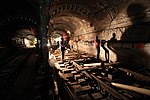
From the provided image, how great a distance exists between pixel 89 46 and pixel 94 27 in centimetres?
240

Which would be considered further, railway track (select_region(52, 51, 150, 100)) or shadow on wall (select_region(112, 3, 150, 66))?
shadow on wall (select_region(112, 3, 150, 66))

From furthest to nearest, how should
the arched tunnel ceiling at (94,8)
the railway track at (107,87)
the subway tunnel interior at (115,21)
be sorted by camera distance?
the arched tunnel ceiling at (94,8) < the subway tunnel interior at (115,21) < the railway track at (107,87)

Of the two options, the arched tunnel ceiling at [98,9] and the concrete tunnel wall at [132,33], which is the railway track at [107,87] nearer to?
the concrete tunnel wall at [132,33]

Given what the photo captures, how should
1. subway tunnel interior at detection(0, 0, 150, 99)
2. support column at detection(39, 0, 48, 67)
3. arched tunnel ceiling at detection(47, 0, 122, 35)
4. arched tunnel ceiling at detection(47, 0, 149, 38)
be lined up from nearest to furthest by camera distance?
subway tunnel interior at detection(0, 0, 150, 99), support column at detection(39, 0, 48, 67), arched tunnel ceiling at detection(47, 0, 149, 38), arched tunnel ceiling at detection(47, 0, 122, 35)

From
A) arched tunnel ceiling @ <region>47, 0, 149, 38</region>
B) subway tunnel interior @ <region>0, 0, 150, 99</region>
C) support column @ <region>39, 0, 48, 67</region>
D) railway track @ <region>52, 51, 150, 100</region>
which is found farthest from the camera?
arched tunnel ceiling @ <region>47, 0, 149, 38</region>

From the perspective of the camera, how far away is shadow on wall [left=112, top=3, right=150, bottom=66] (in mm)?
6516

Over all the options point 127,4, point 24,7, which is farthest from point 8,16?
point 127,4

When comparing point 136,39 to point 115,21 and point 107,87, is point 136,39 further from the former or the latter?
point 107,87

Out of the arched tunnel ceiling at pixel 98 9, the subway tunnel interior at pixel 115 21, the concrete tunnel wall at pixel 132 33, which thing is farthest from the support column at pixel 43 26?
the concrete tunnel wall at pixel 132 33

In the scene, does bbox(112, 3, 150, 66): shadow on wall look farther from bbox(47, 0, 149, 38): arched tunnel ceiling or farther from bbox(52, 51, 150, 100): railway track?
bbox(52, 51, 150, 100): railway track

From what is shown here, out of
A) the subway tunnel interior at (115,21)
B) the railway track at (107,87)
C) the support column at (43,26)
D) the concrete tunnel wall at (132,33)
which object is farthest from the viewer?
the support column at (43,26)

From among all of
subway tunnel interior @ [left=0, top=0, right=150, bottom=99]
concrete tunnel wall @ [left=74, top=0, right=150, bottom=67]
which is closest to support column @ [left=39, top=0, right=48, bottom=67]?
subway tunnel interior @ [left=0, top=0, right=150, bottom=99]

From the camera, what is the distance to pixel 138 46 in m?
6.75

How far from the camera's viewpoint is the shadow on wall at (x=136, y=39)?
6.52 meters
